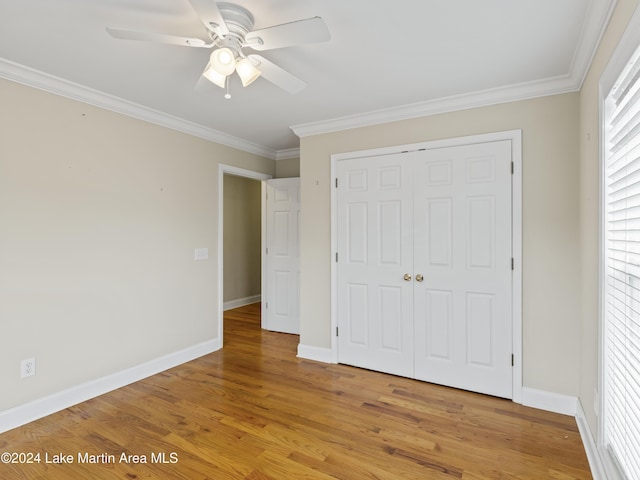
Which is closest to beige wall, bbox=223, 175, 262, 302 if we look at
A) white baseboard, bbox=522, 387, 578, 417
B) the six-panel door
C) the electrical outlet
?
the six-panel door

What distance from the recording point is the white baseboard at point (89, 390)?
2.37 meters

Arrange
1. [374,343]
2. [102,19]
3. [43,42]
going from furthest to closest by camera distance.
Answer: [374,343] → [43,42] → [102,19]

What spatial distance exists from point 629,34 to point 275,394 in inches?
120

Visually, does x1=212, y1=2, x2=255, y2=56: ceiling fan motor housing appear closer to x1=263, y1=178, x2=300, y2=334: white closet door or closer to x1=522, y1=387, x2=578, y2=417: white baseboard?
x1=263, y1=178, x2=300, y2=334: white closet door

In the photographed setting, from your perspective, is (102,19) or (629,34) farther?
(102,19)

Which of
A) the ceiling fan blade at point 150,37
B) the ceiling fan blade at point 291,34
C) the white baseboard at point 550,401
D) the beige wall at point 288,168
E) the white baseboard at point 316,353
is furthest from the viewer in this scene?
the beige wall at point 288,168

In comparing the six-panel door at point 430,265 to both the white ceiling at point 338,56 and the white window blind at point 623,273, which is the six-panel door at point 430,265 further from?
the white window blind at point 623,273

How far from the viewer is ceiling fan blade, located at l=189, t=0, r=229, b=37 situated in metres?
1.44

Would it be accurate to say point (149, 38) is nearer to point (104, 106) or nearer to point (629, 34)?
point (104, 106)

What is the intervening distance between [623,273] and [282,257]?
3.71 meters

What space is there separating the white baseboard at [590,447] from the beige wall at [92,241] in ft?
11.2

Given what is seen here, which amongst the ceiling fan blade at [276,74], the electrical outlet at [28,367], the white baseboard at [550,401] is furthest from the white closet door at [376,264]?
the electrical outlet at [28,367]

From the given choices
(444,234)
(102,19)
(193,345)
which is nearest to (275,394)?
(193,345)

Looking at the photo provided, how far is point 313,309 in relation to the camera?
12.1ft
